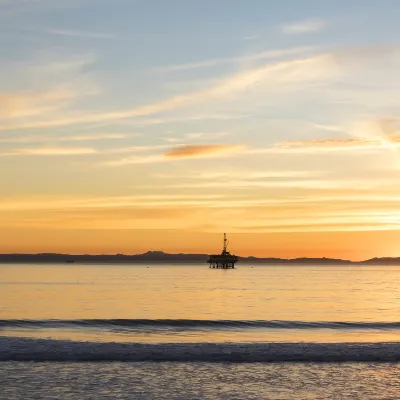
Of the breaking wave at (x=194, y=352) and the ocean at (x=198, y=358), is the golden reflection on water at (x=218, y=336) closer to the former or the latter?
the ocean at (x=198, y=358)

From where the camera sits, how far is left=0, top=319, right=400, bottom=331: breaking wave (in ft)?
159

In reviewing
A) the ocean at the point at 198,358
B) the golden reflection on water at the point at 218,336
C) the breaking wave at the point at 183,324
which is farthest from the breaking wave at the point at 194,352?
the breaking wave at the point at 183,324

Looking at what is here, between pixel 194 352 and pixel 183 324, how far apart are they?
2106 centimetres

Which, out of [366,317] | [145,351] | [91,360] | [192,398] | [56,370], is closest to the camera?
[192,398]

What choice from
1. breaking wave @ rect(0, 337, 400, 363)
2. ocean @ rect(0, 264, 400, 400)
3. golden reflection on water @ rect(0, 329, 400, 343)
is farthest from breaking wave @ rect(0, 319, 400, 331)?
breaking wave @ rect(0, 337, 400, 363)

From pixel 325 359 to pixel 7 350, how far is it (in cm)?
1456

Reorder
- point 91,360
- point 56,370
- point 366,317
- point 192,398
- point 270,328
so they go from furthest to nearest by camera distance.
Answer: point 366,317
point 270,328
point 91,360
point 56,370
point 192,398

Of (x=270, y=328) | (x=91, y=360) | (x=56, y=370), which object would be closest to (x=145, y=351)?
(x=91, y=360)

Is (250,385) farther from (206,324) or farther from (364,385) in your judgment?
(206,324)

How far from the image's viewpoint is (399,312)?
64.9 metres

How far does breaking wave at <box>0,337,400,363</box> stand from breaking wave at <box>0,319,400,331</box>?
627 inches

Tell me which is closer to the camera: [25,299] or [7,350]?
[7,350]

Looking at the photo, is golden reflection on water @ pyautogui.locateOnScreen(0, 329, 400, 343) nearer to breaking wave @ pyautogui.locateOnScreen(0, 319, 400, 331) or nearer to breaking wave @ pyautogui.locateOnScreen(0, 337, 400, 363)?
breaking wave @ pyautogui.locateOnScreen(0, 319, 400, 331)

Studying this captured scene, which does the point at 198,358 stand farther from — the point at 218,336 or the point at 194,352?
the point at 218,336
